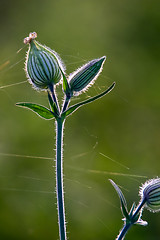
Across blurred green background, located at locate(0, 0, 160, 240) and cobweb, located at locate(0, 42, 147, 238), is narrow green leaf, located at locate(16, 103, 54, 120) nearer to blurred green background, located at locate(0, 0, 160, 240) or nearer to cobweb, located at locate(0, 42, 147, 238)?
blurred green background, located at locate(0, 0, 160, 240)

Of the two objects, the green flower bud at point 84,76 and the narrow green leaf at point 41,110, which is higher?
the green flower bud at point 84,76

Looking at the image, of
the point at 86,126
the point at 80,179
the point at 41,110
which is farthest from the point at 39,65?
the point at 86,126

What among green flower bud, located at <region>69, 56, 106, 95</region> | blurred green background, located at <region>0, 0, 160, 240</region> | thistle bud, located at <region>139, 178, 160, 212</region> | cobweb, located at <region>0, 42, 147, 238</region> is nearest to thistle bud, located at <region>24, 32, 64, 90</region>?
green flower bud, located at <region>69, 56, 106, 95</region>

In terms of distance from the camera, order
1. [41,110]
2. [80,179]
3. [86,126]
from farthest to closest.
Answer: [86,126]
[80,179]
[41,110]

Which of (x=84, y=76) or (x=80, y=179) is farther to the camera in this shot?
(x=80, y=179)

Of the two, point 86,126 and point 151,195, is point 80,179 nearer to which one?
point 86,126

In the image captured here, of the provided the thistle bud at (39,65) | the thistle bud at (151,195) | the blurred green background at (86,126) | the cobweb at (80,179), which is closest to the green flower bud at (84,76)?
the thistle bud at (39,65)

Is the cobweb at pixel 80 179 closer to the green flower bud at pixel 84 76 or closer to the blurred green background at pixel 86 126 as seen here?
the blurred green background at pixel 86 126
